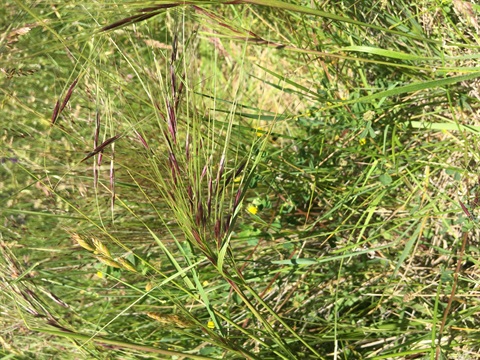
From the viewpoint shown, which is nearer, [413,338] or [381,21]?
[413,338]

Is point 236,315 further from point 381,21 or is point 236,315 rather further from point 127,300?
point 381,21

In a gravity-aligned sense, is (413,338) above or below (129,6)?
below

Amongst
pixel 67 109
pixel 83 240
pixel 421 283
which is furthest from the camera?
pixel 67 109

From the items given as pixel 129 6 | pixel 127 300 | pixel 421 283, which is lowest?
pixel 127 300

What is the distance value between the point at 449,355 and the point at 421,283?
0.60 feet

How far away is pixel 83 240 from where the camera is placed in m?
1.12

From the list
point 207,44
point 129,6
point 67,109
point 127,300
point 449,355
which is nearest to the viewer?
point 129,6

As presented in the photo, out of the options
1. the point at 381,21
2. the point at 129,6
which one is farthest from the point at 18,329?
the point at 381,21

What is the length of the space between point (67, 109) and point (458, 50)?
96 centimetres

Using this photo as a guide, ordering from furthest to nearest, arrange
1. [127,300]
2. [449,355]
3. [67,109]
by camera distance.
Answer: [127,300]
[67,109]
[449,355]

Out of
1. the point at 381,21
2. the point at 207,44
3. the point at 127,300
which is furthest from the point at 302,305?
the point at 207,44

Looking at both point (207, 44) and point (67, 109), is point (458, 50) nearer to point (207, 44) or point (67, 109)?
point (67, 109)

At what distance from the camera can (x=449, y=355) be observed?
4.50 ft

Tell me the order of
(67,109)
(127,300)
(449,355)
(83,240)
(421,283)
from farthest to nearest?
(127,300), (67,109), (421,283), (449,355), (83,240)
